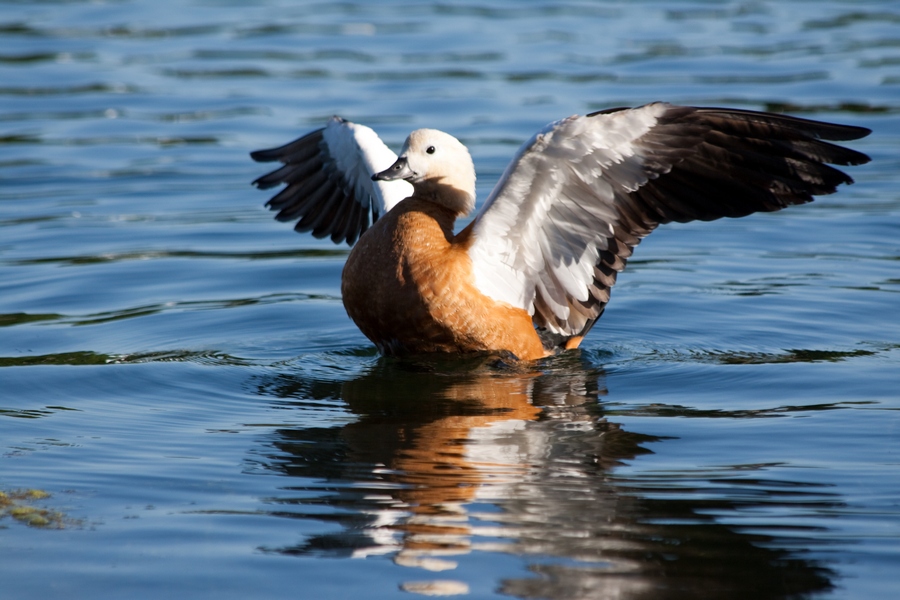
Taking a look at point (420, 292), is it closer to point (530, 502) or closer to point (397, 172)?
→ point (397, 172)

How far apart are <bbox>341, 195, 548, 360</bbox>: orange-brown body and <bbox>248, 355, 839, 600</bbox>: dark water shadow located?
495mm

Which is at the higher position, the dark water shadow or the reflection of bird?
the reflection of bird

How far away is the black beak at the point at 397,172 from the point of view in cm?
650

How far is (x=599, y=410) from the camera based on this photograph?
584cm

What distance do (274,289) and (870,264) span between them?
4358 millimetres

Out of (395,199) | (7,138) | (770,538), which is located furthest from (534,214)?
(7,138)

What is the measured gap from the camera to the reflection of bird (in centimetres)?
587

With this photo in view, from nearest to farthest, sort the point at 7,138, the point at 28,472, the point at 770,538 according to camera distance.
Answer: the point at 770,538, the point at 28,472, the point at 7,138

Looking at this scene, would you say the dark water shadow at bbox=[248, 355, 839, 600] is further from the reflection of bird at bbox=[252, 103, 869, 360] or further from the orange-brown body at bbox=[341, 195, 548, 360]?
the reflection of bird at bbox=[252, 103, 869, 360]

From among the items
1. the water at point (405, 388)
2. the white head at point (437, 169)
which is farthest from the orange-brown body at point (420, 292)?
the water at point (405, 388)

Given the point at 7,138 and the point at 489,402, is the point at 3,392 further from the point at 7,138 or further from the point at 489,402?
the point at 7,138

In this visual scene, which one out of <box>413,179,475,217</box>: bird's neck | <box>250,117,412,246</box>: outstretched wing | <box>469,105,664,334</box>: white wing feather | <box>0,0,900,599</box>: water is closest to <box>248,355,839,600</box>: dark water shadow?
<box>0,0,900,599</box>: water

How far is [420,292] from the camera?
639 centimetres

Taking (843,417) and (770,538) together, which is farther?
(843,417)
